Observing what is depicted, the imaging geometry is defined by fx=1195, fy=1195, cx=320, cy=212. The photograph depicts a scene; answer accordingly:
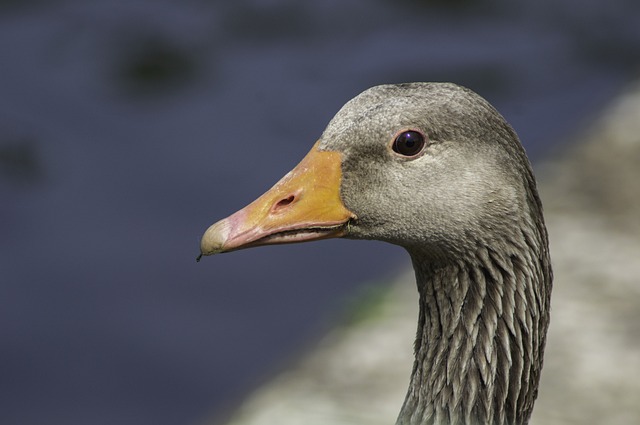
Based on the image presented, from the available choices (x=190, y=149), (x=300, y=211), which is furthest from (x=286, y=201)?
(x=190, y=149)

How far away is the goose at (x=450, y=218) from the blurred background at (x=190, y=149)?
3.70 m

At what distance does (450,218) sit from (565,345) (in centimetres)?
355

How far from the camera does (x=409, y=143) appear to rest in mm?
5195

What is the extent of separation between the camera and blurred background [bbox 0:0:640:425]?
33.0ft

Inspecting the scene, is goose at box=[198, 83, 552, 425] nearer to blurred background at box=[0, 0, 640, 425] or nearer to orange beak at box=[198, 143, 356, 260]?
orange beak at box=[198, 143, 356, 260]

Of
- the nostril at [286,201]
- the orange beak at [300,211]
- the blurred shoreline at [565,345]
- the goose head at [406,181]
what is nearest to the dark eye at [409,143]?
the goose head at [406,181]

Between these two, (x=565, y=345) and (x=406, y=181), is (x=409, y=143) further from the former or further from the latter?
(x=565, y=345)

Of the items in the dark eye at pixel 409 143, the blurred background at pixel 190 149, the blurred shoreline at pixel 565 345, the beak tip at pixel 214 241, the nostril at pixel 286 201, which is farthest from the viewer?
the blurred background at pixel 190 149

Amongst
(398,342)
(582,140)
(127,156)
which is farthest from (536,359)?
(127,156)

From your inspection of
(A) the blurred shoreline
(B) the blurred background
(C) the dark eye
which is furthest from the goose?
(B) the blurred background

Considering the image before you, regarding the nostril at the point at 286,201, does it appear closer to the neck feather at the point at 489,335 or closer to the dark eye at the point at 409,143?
the dark eye at the point at 409,143

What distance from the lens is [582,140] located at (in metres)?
11.1

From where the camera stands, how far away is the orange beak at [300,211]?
17.0 ft

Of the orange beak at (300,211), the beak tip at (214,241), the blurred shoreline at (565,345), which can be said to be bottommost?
the beak tip at (214,241)
